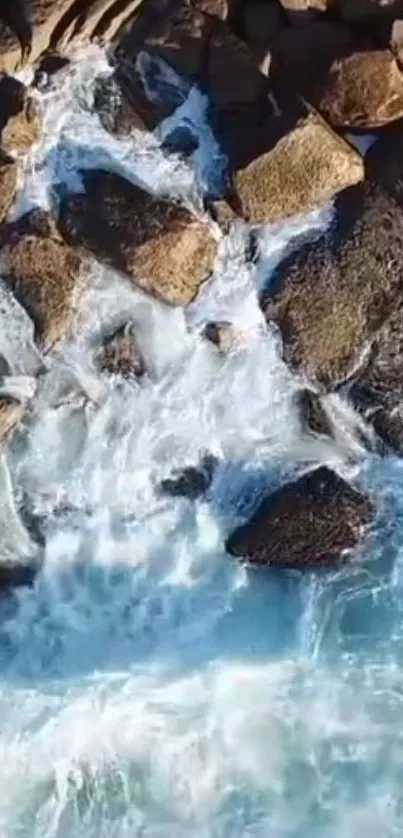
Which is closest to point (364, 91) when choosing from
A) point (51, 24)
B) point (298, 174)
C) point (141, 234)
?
point (298, 174)

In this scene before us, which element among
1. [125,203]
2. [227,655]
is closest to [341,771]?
[227,655]

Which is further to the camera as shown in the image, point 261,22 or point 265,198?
point 265,198

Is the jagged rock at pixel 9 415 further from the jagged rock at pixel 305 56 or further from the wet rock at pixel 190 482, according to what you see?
the jagged rock at pixel 305 56

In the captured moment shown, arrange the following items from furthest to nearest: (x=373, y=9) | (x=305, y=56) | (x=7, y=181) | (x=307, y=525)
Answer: (x=307, y=525) → (x=7, y=181) → (x=305, y=56) → (x=373, y=9)

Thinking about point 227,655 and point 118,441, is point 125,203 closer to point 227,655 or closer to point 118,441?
point 118,441

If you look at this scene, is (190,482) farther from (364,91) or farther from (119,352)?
(364,91)

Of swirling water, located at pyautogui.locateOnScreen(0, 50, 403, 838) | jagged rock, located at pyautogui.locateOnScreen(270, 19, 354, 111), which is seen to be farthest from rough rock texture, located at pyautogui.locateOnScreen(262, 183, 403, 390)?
jagged rock, located at pyautogui.locateOnScreen(270, 19, 354, 111)

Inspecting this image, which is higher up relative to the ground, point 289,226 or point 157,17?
point 157,17

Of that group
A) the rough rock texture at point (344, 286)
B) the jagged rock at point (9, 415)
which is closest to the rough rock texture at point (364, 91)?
the rough rock texture at point (344, 286)
